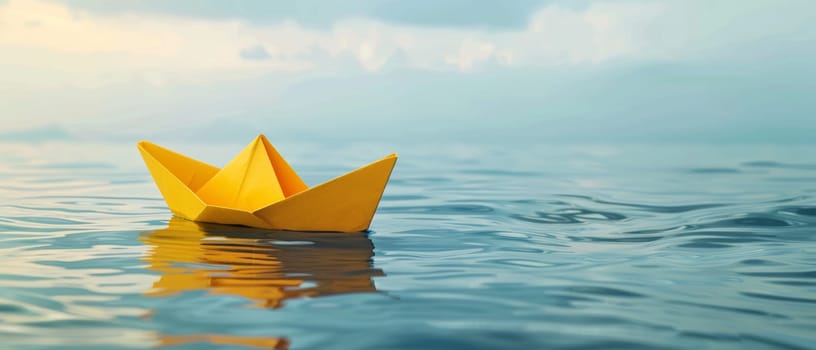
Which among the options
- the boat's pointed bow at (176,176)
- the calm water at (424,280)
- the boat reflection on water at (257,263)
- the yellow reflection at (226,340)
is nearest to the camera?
the yellow reflection at (226,340)

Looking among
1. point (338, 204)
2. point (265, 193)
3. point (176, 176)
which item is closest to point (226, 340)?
point (338, 204)

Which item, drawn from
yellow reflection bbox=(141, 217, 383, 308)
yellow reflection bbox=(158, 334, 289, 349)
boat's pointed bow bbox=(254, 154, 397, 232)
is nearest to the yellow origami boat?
boat's pointed bow bbox=(254, 154, 397, 232)

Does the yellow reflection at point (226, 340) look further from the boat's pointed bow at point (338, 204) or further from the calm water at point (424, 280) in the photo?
the boat's pointed bow at point (338, 204)

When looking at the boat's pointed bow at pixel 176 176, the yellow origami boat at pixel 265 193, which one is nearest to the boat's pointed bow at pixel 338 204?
the yellow origami boat at pixel 265 193

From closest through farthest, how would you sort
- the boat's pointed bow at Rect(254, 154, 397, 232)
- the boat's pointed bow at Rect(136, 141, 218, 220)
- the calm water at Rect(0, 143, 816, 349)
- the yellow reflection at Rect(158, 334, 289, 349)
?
the yellow reflection at Rect(158, 334, 289, 349) → the calm water at Rect(0, 143, 816, 349) → the boat's pointed bow at Rect(254, 154, 397, 232) → the boat's pointed bow at Rect(136, 141, 218, 220)

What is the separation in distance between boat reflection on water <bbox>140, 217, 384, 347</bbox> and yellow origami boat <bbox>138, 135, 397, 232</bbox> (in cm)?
13

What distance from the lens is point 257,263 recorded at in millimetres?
5258

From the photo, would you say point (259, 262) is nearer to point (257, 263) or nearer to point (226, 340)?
point (257, 263)

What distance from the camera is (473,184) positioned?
44.1 feet

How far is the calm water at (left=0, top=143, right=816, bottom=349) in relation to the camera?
3482 mm

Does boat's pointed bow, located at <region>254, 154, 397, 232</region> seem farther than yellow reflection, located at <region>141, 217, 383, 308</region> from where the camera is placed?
Yes

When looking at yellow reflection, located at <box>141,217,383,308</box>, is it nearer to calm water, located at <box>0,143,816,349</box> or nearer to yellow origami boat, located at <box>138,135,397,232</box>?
calm water, located at <box>0,143,816,349</box>

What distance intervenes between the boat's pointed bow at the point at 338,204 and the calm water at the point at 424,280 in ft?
0.42

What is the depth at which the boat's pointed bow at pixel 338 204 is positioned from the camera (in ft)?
20.3
